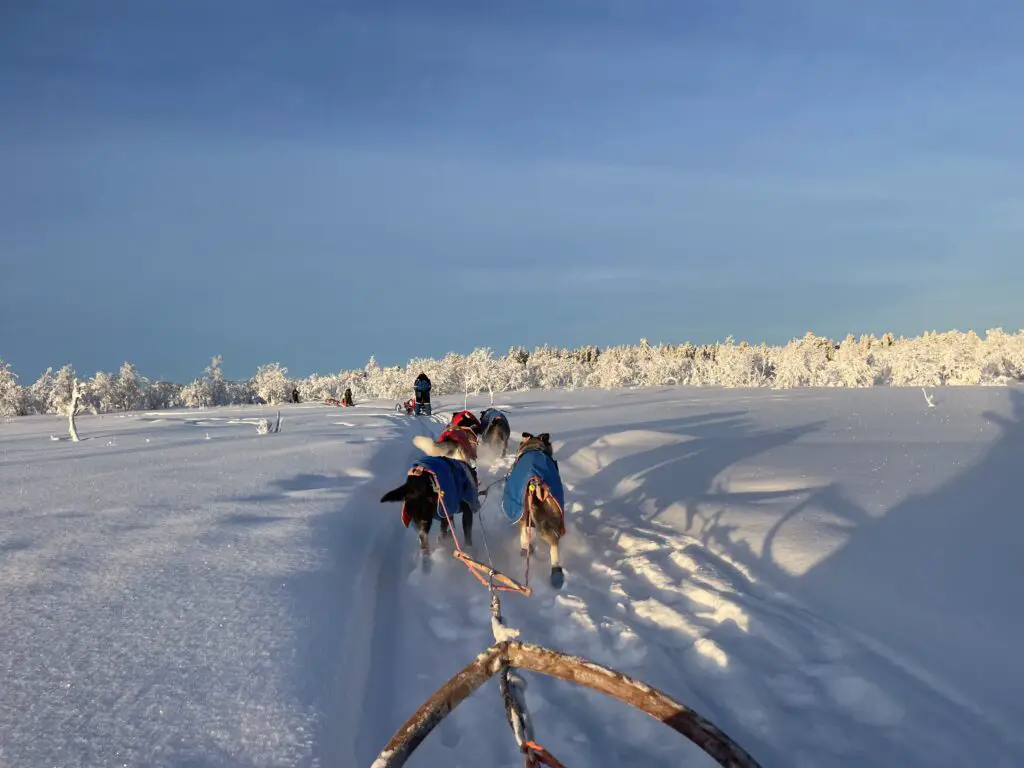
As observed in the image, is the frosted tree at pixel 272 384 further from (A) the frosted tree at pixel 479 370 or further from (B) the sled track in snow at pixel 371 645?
(B) the sled track in snow at pixel 371 645

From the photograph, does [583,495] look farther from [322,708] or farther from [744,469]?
[322,708]

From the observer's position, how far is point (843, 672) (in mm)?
3438

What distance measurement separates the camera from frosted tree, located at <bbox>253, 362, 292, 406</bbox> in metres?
55.2


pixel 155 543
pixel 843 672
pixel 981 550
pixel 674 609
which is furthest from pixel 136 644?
pixel 981 550

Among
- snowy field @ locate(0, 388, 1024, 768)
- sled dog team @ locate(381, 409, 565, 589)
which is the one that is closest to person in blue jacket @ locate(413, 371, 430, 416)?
snowy field @ locate(0, 388, 1024, 768)

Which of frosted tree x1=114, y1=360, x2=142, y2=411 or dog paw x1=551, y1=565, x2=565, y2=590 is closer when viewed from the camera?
dog paw x1=551, y1=565, x2=565, y2=590

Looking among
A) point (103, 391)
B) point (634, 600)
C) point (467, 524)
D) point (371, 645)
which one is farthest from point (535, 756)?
point (103, 391)

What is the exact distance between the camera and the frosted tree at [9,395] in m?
32.8

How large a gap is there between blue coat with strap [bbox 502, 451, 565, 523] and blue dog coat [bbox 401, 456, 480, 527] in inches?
16.5

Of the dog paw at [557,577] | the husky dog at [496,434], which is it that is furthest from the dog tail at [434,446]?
the husky dog at [496,434]

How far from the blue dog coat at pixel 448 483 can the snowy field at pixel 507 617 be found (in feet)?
1.64

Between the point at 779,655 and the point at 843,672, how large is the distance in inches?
13.7

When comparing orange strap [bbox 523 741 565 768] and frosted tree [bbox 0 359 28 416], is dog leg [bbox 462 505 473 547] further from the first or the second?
frosted tree [bbox 0 359 28 416]

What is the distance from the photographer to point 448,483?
545cm
